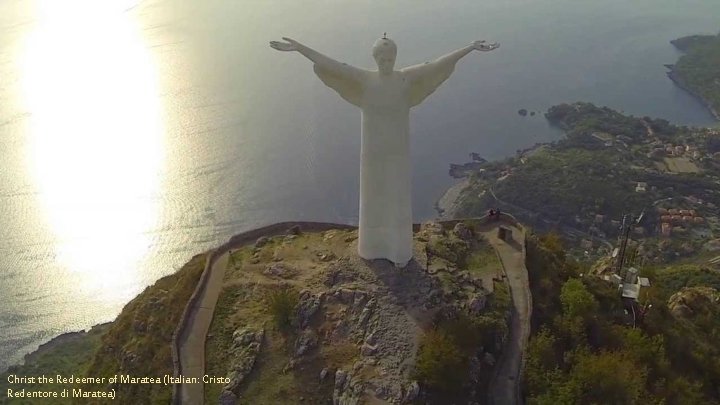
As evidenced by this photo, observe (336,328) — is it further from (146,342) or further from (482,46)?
(482,46)

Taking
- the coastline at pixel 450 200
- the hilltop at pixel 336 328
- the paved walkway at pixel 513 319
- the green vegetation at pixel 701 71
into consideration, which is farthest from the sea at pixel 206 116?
the paved walkway at pixel 513 319

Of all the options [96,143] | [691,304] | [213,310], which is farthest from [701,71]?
[213,310]

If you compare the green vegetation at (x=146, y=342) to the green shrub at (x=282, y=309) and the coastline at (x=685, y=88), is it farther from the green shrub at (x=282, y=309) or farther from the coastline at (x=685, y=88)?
the coastline at (x=685, y=88)

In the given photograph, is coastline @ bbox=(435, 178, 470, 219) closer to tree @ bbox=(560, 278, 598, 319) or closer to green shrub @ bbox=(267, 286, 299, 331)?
tree @ bbox=(560, 278, 598, 319)

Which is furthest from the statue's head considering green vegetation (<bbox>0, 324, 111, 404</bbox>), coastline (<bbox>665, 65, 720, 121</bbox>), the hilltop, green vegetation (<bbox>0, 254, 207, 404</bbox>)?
coastline (<bbox>665, 65, 720, 121</bbox>)

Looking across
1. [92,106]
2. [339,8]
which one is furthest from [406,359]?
[339,8]

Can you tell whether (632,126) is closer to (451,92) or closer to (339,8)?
(451,92)
